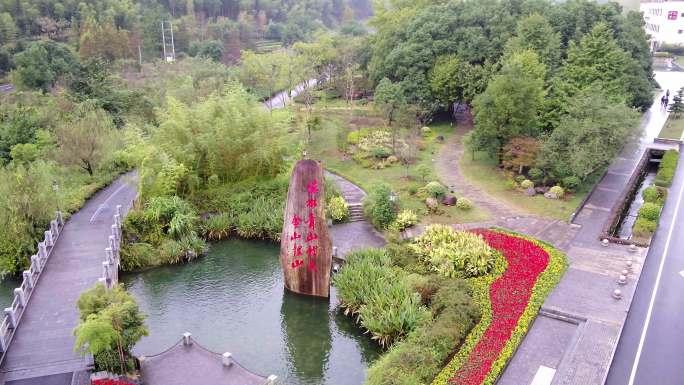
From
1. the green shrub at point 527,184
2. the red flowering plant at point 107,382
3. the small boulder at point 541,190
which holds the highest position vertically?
the green shrub at point 527,184

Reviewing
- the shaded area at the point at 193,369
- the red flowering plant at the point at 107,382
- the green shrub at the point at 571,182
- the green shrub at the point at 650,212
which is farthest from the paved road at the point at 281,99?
the red flowering plant at the point at 107,382

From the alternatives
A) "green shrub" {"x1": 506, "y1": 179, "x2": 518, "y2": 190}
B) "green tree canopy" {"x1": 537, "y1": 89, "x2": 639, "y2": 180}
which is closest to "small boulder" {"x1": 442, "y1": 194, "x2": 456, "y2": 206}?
"green shrub" {"x1": 506, "y1": 179, "x2": 518, "y2": 190}

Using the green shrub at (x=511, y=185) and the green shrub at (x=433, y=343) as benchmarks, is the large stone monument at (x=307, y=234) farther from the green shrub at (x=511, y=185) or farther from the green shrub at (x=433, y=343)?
the green shrub at (x=511, y=185)

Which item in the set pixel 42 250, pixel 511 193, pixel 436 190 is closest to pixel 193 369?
pixel 42 250

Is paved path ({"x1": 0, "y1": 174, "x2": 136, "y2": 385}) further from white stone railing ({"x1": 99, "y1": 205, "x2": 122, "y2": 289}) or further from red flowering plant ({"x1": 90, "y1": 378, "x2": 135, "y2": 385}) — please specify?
red flowering plant ({"x1": 90, "y1": 378, "x2": 135, "y2": 385})

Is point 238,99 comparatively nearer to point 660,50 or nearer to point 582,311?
point 582,311

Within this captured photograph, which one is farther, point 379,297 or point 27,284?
point 27,284

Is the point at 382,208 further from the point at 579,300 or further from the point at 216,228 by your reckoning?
the point at 579,300

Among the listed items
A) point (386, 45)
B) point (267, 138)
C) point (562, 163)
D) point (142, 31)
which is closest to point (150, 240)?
point (267, 138)
